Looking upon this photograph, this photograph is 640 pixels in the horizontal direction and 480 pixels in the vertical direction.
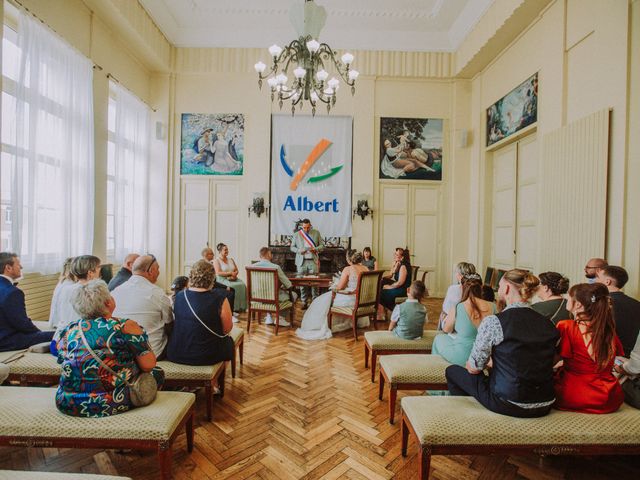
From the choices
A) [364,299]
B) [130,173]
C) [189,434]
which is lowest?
[189,434]

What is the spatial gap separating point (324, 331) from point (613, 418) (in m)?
3.45

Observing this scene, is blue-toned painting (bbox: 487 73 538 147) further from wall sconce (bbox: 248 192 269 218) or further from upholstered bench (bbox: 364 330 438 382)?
wall sconce (bbox: 248 192 269 218)

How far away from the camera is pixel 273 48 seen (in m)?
4.73

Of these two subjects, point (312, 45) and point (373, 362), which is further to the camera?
point (312, 45)

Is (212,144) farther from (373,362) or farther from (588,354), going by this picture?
(588,354)

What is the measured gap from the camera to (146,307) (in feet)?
8.77

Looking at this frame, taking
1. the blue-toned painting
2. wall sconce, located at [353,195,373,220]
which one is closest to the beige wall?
the blue-toned painting

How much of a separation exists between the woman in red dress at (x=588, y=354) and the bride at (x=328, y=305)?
302cm

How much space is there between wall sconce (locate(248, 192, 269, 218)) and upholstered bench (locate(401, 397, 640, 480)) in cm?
678

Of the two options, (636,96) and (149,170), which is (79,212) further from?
(636,96)

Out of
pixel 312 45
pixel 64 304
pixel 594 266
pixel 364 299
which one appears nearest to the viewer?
pixel 64 304

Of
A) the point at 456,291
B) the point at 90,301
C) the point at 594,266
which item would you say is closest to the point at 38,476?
the point at 90,301

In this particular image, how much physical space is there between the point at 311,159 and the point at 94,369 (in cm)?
707

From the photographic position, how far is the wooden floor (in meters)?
2.16
